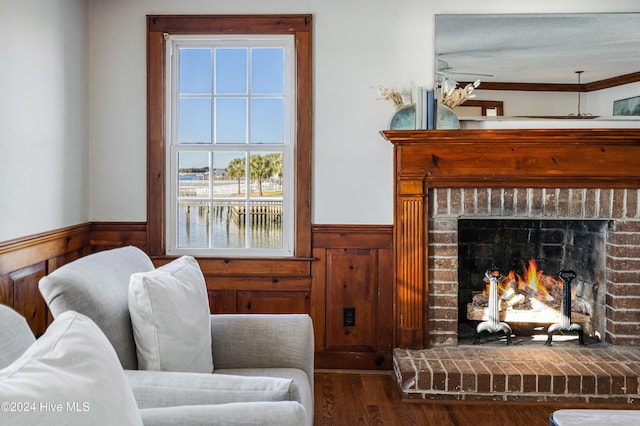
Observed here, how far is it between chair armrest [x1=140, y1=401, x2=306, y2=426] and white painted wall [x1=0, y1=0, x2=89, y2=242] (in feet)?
6.10

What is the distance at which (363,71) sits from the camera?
4.19 m

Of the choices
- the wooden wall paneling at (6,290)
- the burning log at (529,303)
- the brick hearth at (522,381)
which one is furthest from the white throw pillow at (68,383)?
the burning log at (529,303)

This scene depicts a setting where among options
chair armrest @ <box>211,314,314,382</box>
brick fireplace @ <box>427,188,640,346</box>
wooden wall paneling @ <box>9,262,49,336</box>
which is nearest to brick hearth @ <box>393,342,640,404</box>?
brick fireplace @ <box>427,188,640,346</box>

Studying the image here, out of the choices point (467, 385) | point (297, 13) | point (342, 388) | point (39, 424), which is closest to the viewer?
point (39, 424)

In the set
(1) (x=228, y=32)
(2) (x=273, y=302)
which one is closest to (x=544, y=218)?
(2) (x=273, y=302)

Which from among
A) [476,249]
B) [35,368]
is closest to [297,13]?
[476,249]

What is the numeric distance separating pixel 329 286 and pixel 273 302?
383 mm

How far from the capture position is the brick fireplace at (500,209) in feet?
12.8

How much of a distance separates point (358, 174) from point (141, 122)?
146 centimetres

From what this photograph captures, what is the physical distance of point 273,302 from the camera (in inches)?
168

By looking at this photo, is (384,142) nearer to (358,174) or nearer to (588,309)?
(358,174)

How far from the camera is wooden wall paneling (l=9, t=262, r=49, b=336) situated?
3.29 meters

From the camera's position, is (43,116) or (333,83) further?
(333,83)

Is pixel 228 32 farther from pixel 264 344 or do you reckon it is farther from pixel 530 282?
pixel 530 282
